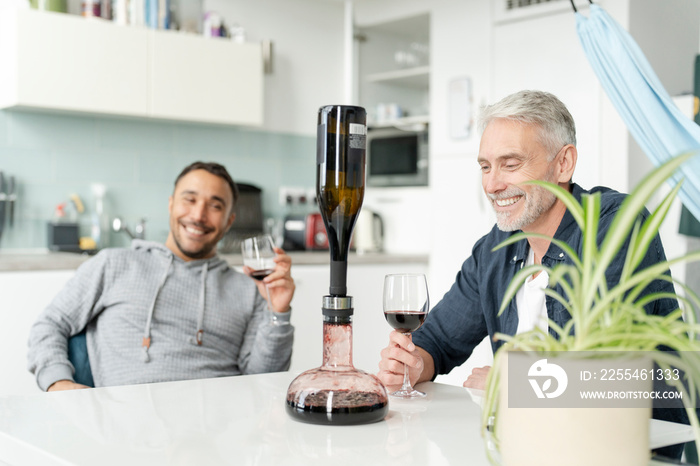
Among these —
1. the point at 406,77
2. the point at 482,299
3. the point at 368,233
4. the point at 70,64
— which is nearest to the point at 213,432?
the point at 482,299

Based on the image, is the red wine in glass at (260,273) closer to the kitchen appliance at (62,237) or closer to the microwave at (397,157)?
the kitchen appliance at (62,237)

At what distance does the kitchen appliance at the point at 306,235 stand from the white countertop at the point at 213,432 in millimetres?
2983

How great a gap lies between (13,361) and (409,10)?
2871 millimetres

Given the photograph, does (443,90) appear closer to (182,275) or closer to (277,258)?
(182,275)

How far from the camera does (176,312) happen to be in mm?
2258

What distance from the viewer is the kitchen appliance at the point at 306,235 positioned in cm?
441

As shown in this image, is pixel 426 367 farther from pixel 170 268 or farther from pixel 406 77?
pixel 406 77

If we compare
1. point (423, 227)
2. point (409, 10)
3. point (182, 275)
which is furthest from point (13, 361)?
point (409, 10)

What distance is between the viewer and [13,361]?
2.97 meters

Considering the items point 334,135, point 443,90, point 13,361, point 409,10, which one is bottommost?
point 13,361

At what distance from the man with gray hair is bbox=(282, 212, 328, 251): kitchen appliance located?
2618 mm

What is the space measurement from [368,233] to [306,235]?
1.30 ft

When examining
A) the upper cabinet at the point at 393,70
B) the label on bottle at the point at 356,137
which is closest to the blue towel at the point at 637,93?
the label on bottle at the point at 356,137

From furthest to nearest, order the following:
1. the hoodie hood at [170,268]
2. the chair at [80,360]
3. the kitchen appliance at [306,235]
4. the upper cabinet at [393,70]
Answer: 1. the upper cabinet at [393,70]
2. the kitchen appliance at [306,235]
3. the hoodie hood at [170,268]
4. the chair at [80,360]
